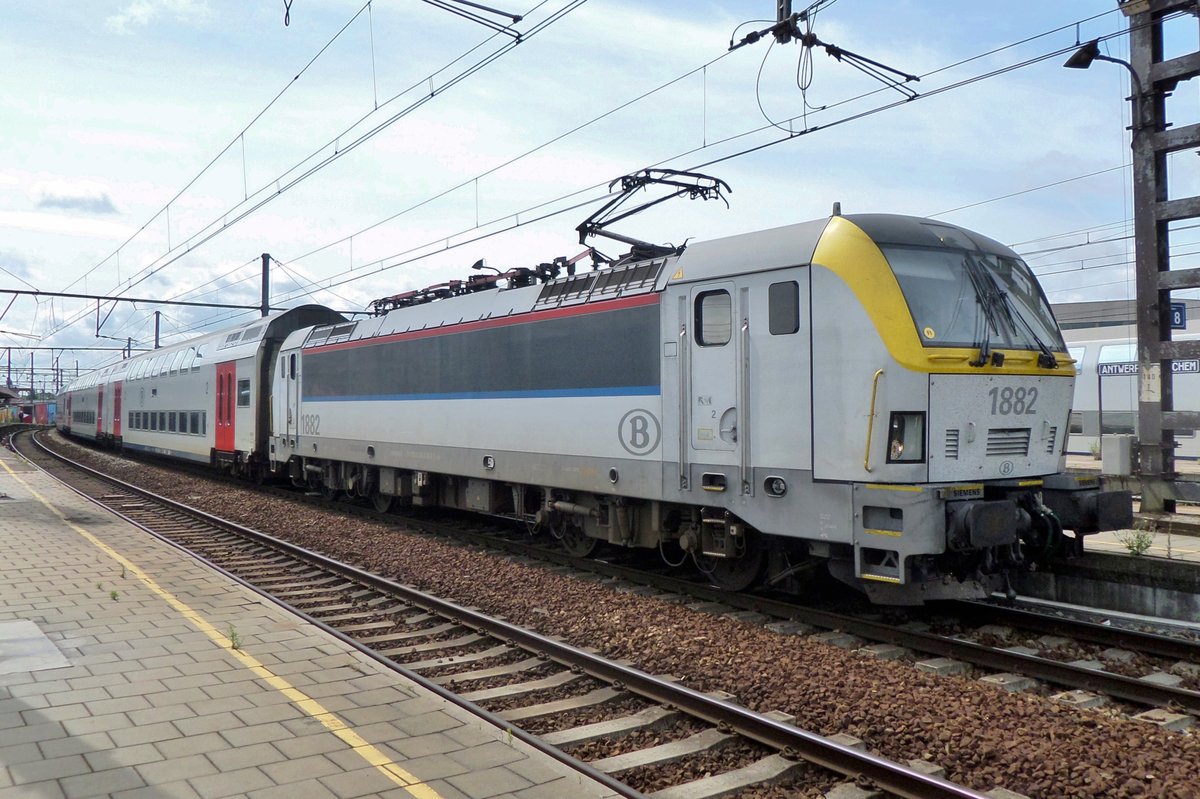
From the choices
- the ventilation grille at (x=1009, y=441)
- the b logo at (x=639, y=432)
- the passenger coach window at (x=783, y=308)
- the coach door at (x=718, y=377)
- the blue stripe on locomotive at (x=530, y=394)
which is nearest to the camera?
the ventilation grille at (x=1009, y=441)

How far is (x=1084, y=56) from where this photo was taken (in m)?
11.4

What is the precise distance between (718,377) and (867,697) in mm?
3400

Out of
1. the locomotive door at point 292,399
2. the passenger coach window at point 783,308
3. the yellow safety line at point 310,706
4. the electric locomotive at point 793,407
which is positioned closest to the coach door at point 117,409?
the locomotive door at point 292,399

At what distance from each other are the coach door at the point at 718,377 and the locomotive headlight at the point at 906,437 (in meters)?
1.37

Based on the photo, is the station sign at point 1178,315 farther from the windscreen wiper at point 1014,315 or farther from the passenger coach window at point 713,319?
the passenger coach window at point 713,319

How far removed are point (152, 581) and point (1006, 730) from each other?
810 cm

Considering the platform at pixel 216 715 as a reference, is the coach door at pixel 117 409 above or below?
above

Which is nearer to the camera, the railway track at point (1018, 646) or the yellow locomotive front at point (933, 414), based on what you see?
the railway track at point (1018, 646)

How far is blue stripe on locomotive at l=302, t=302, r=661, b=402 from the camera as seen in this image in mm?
9266

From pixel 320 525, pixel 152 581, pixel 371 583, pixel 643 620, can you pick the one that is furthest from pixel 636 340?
pixel 320 525

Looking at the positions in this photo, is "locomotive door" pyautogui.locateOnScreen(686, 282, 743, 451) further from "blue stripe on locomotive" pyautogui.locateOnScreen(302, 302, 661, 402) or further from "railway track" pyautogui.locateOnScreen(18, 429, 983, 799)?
"railway track" pyautogui.locateOnScreen(18, 429, 983, 799)

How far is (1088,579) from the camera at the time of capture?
8797 mm

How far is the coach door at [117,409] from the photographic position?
1307 inches

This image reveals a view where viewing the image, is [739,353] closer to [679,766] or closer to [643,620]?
[643,620]
